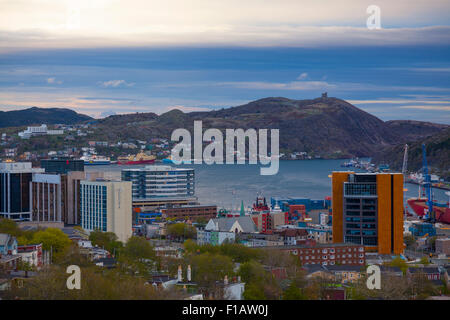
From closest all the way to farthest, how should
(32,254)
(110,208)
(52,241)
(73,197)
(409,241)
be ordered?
(32,254) < (52,241) < (110,208) < (409,241) < (73,197)

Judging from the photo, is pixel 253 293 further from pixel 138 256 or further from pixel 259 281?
pixel 138 256

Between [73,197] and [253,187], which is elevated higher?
[73,197]

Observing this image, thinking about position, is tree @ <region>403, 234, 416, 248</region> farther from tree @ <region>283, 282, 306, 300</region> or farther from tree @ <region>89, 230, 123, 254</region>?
tree @ <region>283, 282, 306, 300</region>

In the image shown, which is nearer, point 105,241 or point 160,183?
point 105,241

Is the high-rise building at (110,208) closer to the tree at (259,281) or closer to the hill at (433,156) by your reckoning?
the tree at (259,281)

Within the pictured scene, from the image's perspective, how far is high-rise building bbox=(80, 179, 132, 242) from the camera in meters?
14.7

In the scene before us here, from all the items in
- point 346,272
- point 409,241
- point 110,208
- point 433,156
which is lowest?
point 409,241

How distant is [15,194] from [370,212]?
758 centimetres

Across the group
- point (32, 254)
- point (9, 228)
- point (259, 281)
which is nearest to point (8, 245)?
point (32, 254)

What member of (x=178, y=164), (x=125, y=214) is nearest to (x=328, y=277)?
(x=125, y=214)

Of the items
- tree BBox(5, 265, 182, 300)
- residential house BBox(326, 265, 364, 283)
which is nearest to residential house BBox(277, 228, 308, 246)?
residential house BBox(326, 265, 364, 283)

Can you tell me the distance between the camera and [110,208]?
14.8 meters
